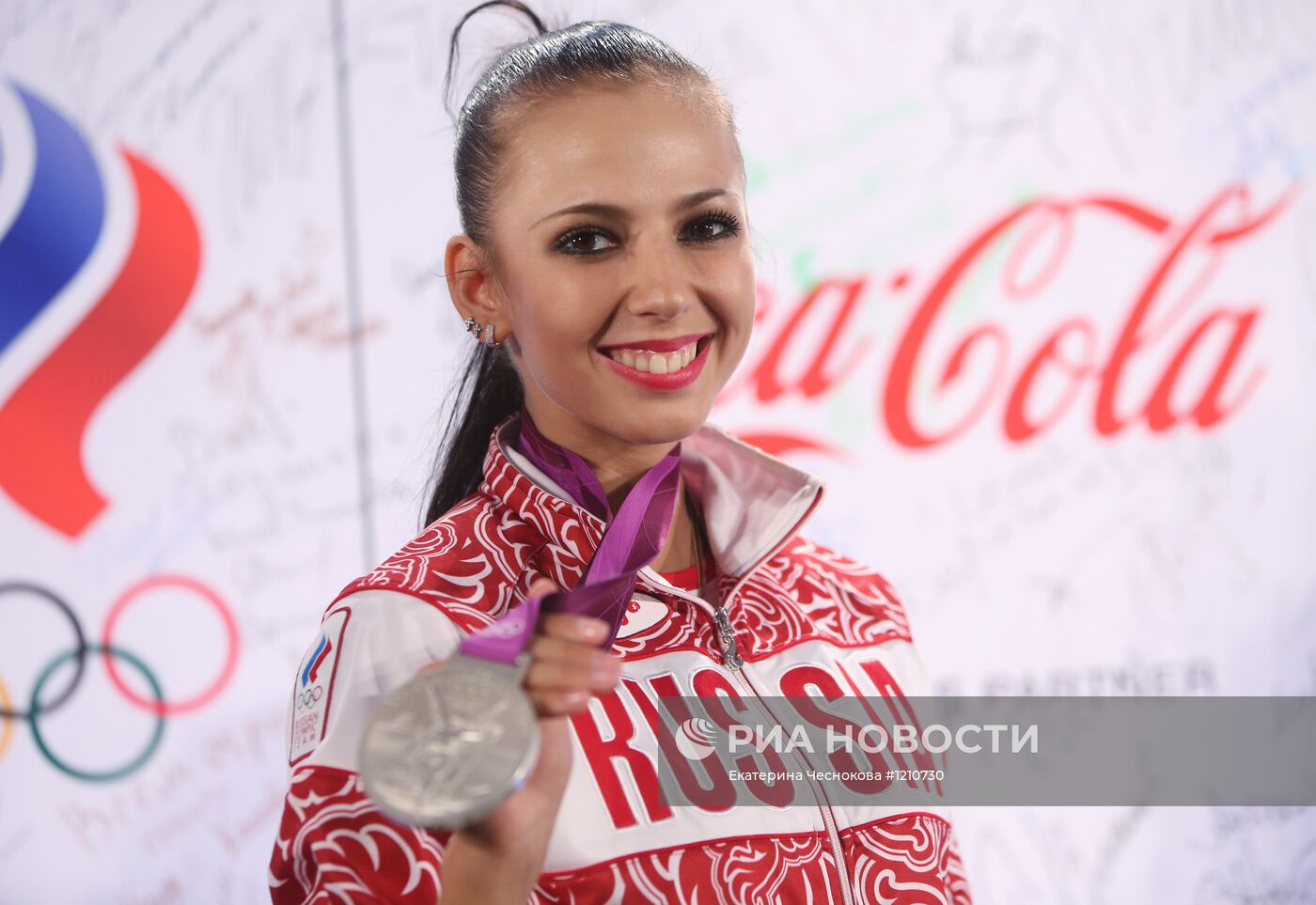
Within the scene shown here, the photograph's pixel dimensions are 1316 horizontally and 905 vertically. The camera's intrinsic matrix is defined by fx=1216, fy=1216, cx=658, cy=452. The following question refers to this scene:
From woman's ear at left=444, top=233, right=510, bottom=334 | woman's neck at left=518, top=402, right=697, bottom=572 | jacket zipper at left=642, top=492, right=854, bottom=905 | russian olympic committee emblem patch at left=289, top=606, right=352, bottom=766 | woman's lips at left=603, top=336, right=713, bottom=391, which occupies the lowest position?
russian olympic committee emblem patch at left=289, top=606, right=352, bottom=766

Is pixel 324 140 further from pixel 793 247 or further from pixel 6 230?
pixel 793 247

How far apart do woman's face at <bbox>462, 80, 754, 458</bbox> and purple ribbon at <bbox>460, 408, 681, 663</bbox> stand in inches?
1.9

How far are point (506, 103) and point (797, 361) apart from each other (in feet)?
4.05

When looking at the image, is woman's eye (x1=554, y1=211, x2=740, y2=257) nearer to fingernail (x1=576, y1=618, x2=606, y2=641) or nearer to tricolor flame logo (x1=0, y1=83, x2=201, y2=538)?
fingernail (x1=576, y1=618, x2=606, y2=641)

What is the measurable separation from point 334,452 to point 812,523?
2.78 feet

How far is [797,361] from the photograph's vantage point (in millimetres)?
2199

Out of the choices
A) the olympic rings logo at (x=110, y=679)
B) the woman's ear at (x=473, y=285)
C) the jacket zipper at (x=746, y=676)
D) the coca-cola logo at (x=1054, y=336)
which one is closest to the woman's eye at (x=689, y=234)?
the woman's ear at (x=473, y=285)

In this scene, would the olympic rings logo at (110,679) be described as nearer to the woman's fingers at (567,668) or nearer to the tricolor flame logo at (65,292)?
the tricolor flame logo at (65,292)

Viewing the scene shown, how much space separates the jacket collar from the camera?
100 cm

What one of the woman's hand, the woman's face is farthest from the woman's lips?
the woman's hand

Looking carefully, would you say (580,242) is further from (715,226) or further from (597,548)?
(597,548)

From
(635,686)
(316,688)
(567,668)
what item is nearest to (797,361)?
(635,686)

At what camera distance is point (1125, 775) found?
224 cm

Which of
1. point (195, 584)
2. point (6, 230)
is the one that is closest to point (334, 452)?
point (195, 584)
